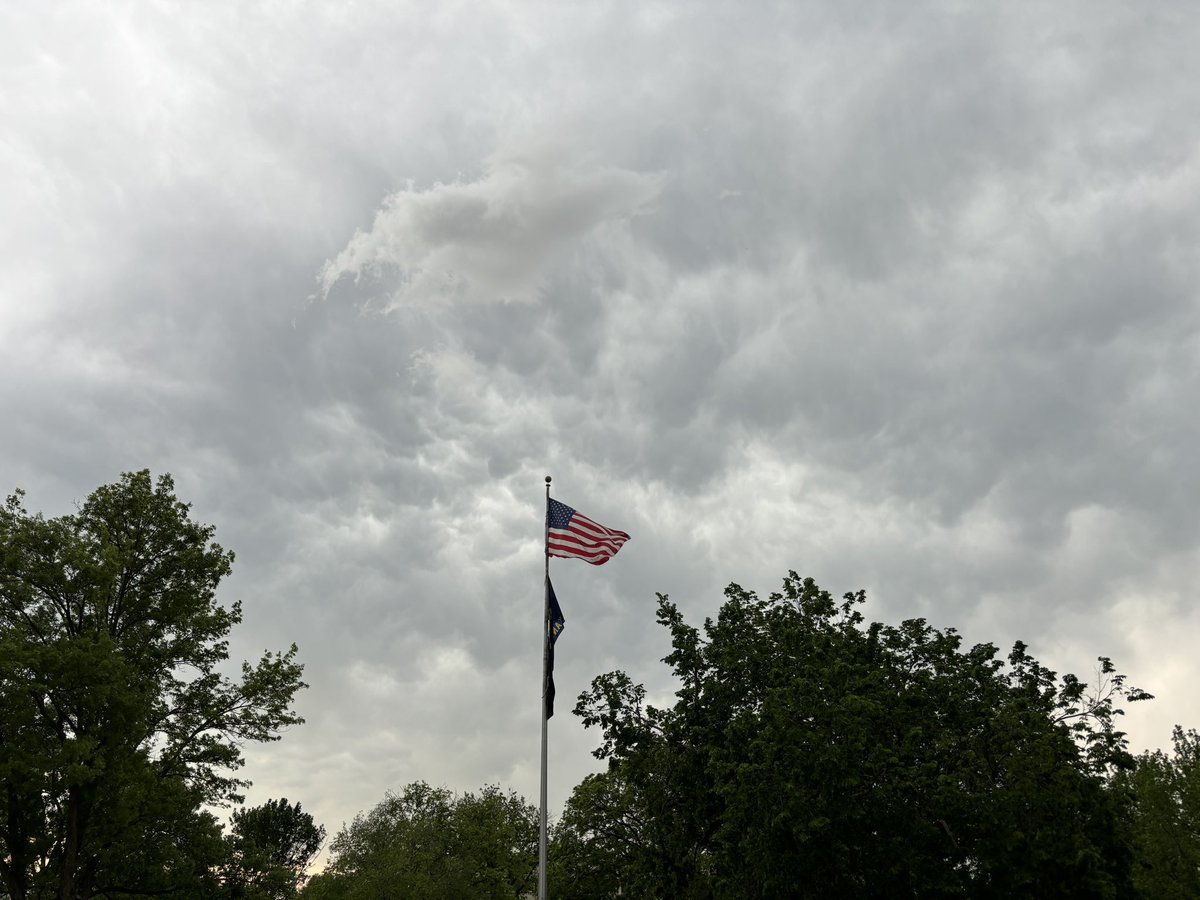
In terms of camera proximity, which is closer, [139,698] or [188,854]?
[139,698]

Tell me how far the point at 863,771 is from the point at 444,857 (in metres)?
49.3

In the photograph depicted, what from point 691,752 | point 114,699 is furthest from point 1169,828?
point 114,699

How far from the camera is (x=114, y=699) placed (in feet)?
77.1

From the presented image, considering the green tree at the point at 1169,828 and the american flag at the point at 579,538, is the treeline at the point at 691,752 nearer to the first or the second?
the american flag at the point at 579,538

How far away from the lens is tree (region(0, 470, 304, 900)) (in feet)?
75.7

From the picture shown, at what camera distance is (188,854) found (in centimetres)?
2664

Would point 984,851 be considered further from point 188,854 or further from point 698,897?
point 188,854

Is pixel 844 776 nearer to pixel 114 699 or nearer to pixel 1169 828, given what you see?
pixel 114 699

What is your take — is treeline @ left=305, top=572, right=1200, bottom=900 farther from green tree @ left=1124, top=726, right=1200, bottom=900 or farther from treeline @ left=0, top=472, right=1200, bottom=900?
green tree @ left=1124, top=726, right=1200, bottom=900

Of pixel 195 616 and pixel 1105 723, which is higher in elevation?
pixel 195 616

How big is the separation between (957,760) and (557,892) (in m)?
18.7

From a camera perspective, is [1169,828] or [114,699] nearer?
[114,699]

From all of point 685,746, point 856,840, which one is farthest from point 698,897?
point 856,840

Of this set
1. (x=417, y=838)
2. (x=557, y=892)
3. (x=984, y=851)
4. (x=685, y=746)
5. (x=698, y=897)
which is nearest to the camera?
(x=984, y=851)
